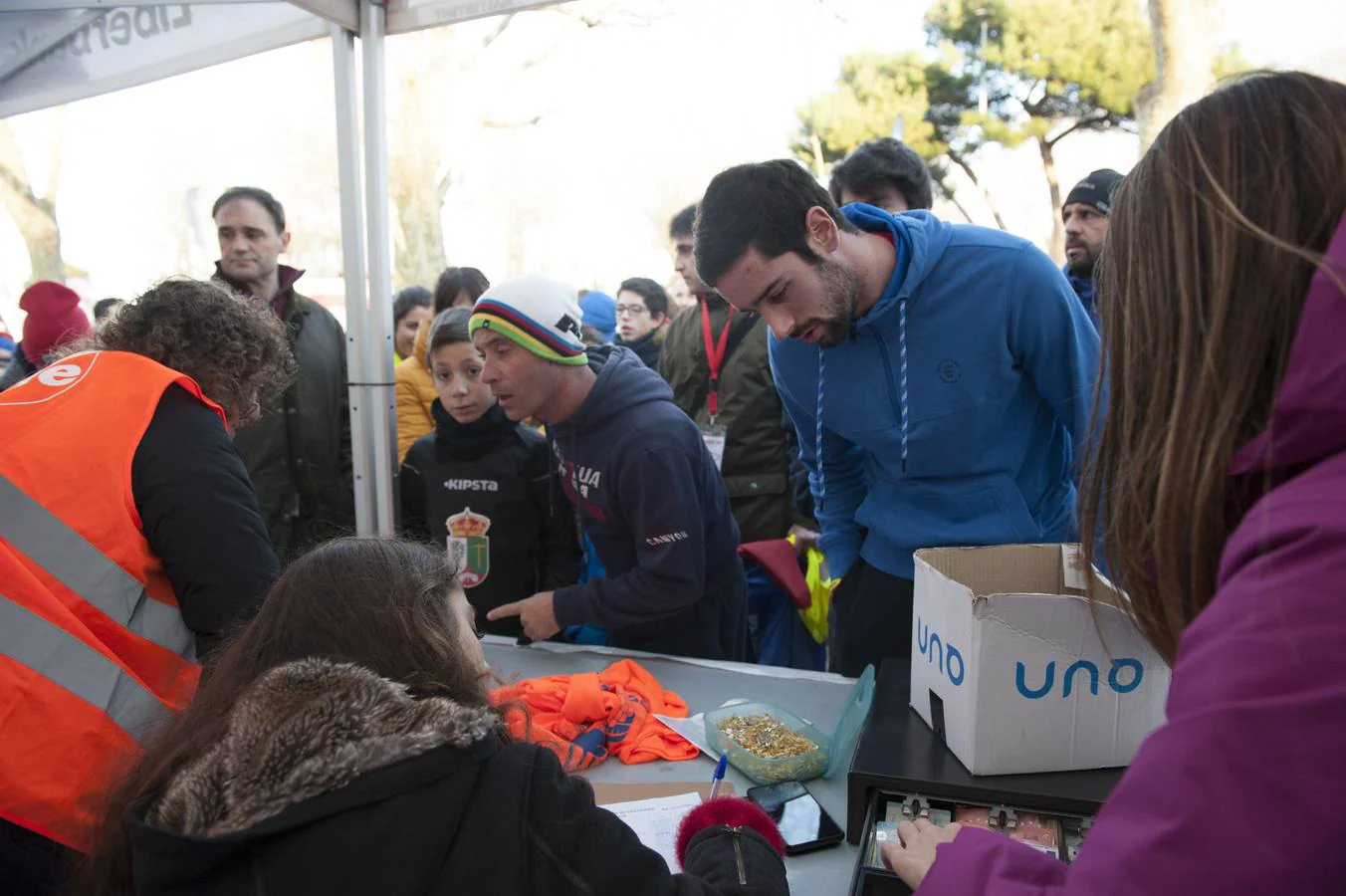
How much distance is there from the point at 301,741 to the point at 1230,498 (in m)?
0.80

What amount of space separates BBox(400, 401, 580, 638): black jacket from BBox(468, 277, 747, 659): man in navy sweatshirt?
0.96 ft

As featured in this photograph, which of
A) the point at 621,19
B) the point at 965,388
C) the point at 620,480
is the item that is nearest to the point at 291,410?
the point at 620,480

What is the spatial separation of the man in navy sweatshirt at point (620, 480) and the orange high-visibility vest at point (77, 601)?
85 centimetres

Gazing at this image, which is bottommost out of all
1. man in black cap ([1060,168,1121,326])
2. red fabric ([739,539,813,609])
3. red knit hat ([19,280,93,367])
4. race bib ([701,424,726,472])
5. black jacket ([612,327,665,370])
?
red fabric ([739,539,813,609])

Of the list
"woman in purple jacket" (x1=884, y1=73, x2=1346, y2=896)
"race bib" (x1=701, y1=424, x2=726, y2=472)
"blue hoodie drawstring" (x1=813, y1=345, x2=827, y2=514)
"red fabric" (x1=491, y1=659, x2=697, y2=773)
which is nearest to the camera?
"woman in purple jacket" (x1=884, y1=73, x2=1346, y2=896)

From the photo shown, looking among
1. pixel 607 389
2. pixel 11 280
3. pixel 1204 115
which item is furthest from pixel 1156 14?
pixel 11 280

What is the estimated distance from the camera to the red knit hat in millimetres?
3264

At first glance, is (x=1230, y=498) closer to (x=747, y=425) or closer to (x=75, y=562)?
(x=75, y=562)

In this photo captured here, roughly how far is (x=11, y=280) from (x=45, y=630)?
11.9 meters

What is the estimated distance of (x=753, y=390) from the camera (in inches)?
135

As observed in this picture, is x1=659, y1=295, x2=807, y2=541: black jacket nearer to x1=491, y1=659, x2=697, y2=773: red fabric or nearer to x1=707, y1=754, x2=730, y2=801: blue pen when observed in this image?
x1=491, y1=659, x2=697, y2=773: red fabric

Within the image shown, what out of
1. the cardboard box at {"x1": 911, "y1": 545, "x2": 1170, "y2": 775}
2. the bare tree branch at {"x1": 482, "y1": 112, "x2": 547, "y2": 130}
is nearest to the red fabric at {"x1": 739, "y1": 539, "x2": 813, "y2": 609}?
the cardboard box at {"x1": 911, "y1": 545, "x2": 1170, "y2": 775}

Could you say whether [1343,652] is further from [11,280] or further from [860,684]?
[11,280]

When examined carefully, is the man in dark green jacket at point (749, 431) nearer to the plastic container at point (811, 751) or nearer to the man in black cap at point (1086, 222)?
the man in black cap at point (1086, 222)
